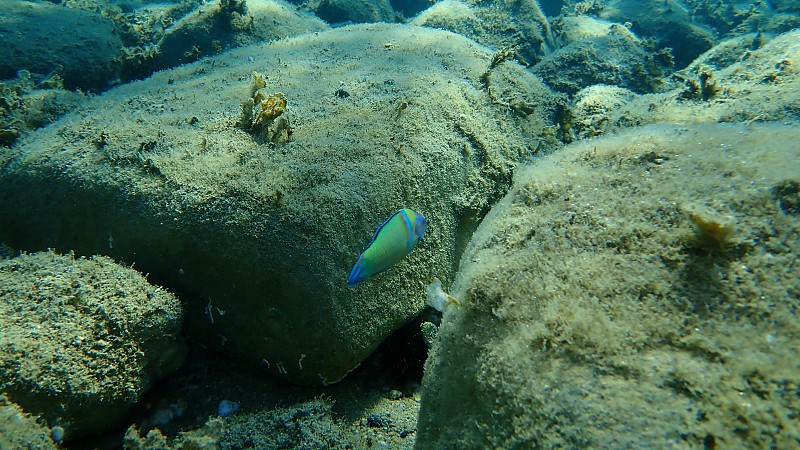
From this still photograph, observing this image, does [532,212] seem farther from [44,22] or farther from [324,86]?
[44,22]

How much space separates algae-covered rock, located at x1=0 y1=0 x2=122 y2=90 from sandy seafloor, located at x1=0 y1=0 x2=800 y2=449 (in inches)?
1.2

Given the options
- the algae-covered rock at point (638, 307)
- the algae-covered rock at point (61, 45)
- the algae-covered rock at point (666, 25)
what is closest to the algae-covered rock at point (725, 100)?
the algae-covered rock at point (638, 307)

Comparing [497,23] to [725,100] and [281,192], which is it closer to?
[725,100]

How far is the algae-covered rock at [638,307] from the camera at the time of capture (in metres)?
1.18

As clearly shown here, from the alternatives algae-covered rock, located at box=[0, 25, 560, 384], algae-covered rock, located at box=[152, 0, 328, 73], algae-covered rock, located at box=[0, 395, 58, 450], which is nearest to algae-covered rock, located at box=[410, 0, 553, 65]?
algae-covered rock, located at box=[152, 0, 328, 73]

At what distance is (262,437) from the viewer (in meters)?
2.58

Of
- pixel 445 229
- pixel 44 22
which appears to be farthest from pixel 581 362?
pixel 44 22

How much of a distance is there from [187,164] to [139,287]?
99 cm

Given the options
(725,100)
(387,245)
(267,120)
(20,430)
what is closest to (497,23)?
(725,100)

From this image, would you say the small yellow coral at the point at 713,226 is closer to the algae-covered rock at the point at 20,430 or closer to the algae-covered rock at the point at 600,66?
the algae-covered rock at the point at 20,430

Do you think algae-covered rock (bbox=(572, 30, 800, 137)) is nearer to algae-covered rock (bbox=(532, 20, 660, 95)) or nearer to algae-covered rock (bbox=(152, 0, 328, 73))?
algae-covered rock (bbox=(532, 20, 660, 95))

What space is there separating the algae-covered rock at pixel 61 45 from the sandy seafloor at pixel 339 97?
1.2 inches

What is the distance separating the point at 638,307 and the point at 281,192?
230 centimetres

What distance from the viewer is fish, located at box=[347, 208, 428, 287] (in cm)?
192
